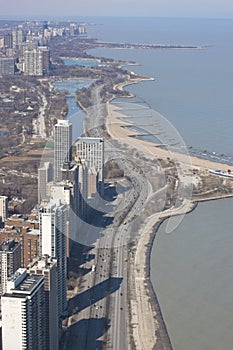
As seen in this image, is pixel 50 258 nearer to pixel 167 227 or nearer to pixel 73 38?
pixel 167 227

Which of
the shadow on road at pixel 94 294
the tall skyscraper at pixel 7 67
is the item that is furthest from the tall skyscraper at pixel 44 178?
the tall skyscraper at pixel 7 67

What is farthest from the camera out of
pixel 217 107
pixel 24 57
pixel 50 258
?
pixel 24 57

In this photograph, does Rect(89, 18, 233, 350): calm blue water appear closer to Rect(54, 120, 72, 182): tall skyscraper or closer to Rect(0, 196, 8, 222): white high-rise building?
Rect(54, 120, 72, 182): tall skyscraper

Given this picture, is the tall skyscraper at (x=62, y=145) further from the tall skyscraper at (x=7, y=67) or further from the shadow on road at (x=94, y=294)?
the tall skyscraper at (x=7, y=67)

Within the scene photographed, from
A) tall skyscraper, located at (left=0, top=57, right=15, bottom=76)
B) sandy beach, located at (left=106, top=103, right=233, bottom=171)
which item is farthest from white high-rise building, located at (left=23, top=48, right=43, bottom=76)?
sandy beach, located at (left=106, top=103, right=233, bottom=171)

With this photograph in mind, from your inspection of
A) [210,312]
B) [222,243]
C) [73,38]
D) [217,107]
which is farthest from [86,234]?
[73,38]

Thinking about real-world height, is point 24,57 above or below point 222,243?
above

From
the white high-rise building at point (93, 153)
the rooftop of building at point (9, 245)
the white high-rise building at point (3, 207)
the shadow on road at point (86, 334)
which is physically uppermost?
the white high-rise building at point (93, 153)
